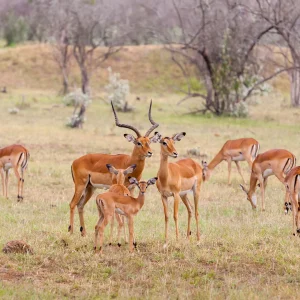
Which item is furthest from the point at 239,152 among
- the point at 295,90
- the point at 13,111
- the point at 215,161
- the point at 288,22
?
the point at 295,90

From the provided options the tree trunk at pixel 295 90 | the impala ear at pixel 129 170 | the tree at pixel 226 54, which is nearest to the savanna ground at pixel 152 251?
the impala ear at pixel 129 170

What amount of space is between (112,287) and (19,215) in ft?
11.1

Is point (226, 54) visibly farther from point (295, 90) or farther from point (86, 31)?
point (86, 31)

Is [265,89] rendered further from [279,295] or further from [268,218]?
[279,295]

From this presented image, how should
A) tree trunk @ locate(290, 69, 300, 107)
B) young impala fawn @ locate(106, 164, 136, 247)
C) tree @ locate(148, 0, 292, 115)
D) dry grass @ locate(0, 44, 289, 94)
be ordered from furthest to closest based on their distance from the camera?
1. dry grass @ locate(0, 44, 289, 94)
2. tree trunk @ locate(290, 69, 300, 107)
3. tree @ locate(148, 0, 292, 115)
4. young impala fawn @ locate(106, 164, 136, 247)

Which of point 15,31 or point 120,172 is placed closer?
point 120,172

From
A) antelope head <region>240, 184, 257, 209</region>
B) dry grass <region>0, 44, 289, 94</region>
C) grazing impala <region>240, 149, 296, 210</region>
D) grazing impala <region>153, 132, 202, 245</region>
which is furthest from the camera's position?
dry grass <region>0, 44, 289, 94</region>

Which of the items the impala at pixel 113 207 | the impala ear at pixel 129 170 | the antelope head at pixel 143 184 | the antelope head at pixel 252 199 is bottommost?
the antelope head at pixel 252 199

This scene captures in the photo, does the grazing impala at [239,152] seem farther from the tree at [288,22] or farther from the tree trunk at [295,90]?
the tree trunk at [295,90]

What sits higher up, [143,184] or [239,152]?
[143,184]

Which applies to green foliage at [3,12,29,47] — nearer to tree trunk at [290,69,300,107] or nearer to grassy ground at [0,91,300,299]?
tree trunk at [290,69,300,107]

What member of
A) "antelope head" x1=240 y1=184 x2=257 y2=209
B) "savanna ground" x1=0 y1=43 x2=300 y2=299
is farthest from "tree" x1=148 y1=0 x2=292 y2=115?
"antelope head" x1=240 y1=184 x2=257 y2=209

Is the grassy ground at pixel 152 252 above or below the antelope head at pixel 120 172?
below

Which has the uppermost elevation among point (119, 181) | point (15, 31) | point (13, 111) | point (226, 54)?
point (15, 31)
